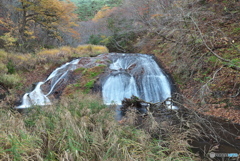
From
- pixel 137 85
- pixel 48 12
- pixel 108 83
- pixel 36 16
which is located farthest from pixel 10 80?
pixel 36 16

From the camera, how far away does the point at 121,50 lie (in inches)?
799

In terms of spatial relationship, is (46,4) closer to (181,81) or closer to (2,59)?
(2,59)

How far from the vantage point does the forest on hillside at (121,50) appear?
2.54m

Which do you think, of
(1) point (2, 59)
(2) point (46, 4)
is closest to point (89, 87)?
(1) point (2, 59)

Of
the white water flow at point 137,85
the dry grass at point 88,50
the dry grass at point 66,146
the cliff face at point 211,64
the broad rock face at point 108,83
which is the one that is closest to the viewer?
the dry grass at point 66,146

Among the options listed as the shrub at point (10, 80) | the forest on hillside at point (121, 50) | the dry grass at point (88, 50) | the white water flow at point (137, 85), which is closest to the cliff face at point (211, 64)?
the forest on hillside at point (121, 50)

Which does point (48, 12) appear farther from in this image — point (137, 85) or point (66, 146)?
point (66, 146)

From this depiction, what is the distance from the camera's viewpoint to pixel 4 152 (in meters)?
1.97

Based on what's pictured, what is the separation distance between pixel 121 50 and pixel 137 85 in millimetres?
12224

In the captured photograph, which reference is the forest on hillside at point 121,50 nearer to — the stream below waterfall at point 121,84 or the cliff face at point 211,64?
the cliff face at point 211,64

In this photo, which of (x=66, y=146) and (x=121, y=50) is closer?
(x=66, y=146)

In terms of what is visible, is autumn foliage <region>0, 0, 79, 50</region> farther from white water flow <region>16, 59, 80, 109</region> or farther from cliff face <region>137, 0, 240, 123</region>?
cliff face <region>137, 0, 240, 123</region>

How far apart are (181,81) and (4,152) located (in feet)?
28.0

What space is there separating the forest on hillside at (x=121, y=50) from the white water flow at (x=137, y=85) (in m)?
0.89
